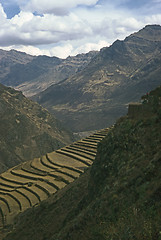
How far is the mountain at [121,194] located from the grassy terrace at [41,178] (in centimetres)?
1893

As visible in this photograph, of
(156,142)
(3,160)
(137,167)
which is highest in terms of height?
(156,142)

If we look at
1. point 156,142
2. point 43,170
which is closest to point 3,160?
point 43,170

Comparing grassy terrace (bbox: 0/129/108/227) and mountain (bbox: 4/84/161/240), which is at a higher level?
mountain (bbox: 4/84/161/240)

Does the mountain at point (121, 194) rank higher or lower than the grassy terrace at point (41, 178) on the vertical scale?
higher

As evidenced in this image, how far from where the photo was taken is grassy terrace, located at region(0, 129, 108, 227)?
69725 mm

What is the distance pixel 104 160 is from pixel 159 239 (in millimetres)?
24451

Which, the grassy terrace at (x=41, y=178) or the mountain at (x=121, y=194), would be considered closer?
the mountain at (x=121, y=194)

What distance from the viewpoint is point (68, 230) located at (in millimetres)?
25578

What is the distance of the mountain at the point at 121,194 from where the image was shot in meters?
17.5

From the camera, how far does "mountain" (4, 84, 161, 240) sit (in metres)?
17.5

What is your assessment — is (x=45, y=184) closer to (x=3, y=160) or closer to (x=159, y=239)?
(x=159, y=239)

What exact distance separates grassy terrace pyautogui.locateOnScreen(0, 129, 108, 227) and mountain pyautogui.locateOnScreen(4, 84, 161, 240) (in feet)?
62.1

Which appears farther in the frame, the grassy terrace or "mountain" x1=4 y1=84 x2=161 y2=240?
the grassy terrace

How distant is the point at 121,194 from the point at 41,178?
60635 mm
